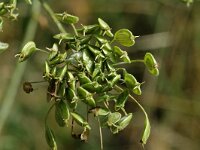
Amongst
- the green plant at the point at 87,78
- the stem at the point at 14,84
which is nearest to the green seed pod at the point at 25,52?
the green plant at the point at 87,78

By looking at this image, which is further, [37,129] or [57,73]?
[37,129]

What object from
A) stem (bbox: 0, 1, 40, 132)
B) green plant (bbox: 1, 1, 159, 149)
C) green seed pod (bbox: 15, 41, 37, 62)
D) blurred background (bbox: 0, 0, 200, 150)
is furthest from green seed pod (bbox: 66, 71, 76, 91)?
blurred background (bbox: 0, 0, 200, 150)

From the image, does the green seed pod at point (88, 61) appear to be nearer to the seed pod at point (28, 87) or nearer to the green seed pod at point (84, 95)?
the green seed pod at point (84, 95)

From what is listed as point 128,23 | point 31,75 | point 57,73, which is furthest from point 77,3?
point 57,73

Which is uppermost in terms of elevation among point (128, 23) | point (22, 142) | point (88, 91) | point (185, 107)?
point (88, 91)

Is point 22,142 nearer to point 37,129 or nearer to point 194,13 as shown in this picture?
point 37,129

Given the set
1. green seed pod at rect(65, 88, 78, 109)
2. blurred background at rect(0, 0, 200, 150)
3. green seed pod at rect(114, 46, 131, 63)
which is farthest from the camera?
blurred background at rect(0, 0, 200, 150)

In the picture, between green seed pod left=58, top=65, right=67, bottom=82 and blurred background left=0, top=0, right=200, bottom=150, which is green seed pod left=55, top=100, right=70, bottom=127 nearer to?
green seed pod left=58, top=65, right=67, bottom=82
